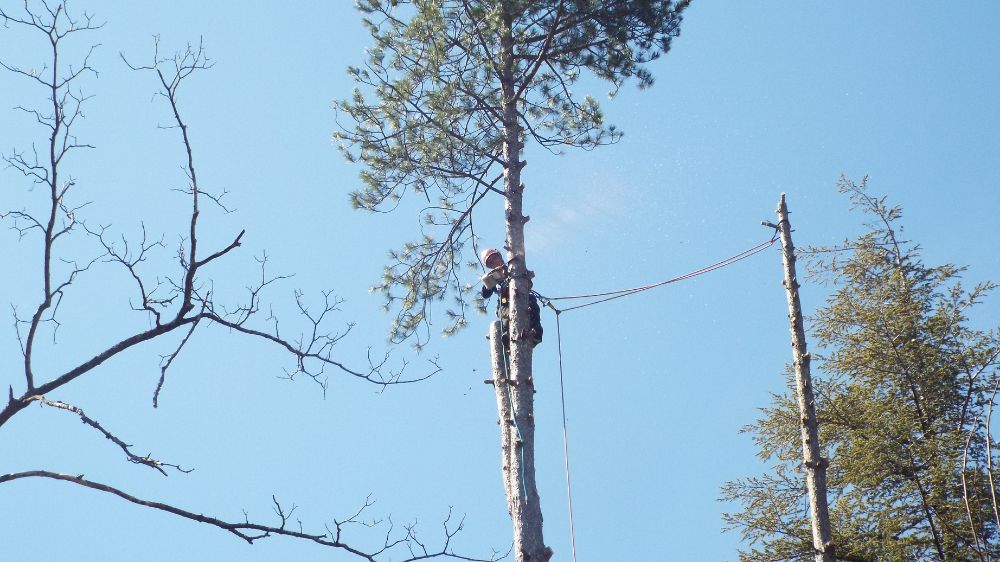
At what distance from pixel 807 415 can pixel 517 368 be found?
2695 millimetres

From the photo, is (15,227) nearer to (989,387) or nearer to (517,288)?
(517,288)

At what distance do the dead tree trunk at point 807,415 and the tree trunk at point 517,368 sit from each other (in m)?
2.48

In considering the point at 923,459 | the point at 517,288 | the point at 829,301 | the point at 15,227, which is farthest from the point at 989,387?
the point at 15,227

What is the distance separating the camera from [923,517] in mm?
10844

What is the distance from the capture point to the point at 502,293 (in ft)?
29.8

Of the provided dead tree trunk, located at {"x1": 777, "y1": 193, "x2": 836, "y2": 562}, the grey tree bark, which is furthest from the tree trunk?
dead tree trunk, located at {"x1": 777, "y1": 193, "x2": 836, "y2": 562}

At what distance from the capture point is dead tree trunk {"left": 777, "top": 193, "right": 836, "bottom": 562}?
8.02 m

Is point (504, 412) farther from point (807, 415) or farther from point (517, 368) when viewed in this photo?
point (807, 415)

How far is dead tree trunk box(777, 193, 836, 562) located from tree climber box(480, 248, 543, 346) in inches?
94.0

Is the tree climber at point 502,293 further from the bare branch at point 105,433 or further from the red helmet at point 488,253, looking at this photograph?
the bare branch at point 105,433

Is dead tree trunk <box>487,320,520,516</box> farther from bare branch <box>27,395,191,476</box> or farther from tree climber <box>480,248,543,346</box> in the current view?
bare branch <box>27,395,191,476</box>

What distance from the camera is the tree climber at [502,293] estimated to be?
857 centimetres

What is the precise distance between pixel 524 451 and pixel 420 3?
174 inches

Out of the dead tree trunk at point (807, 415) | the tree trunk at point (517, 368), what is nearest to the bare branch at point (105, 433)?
the tree trunk at point (517, 368)
